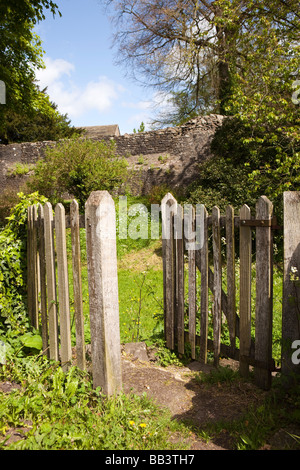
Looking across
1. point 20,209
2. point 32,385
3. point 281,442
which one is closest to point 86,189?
point 20,209

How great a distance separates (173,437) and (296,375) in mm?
1059

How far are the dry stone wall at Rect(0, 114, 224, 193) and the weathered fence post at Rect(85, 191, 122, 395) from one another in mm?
11443

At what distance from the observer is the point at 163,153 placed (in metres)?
16.2

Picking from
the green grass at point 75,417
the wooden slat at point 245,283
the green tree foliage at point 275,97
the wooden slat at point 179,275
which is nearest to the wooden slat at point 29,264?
the green grass at point 75,417

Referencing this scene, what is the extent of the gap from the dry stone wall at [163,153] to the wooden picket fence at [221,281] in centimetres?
1047

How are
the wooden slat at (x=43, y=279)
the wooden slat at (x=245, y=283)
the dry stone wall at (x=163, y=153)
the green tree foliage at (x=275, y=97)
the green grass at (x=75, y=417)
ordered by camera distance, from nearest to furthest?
the green grass at (x=75, y=417) < the wooden slat at (x=245, y=283) < the wooden slat at (x=43, y=279) < the green tree foliage at (x=275, y=97) < the dry stone wall at (x=163, y=153)

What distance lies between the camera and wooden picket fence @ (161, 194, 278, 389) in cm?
301

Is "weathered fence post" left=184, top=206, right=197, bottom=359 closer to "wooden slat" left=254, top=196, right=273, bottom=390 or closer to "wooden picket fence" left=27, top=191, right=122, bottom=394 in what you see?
"wooden slat" left=254, top=196, right=273, bottom=390

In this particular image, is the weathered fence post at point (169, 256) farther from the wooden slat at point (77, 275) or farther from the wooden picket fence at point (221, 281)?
the wooden slat at point (77, 275)

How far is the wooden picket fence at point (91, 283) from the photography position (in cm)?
282

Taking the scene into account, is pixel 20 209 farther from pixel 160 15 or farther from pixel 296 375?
pixel 160 15

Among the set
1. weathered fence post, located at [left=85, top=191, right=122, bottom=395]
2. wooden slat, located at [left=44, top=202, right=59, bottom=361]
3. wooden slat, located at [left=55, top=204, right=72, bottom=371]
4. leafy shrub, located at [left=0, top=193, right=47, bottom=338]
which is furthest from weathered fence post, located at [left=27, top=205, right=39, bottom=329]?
weathered fence post, located at [left=85, top=191, right=122, bottom=395]

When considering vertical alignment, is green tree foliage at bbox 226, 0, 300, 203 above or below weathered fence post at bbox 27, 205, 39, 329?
above

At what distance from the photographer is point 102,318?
2.83 m
